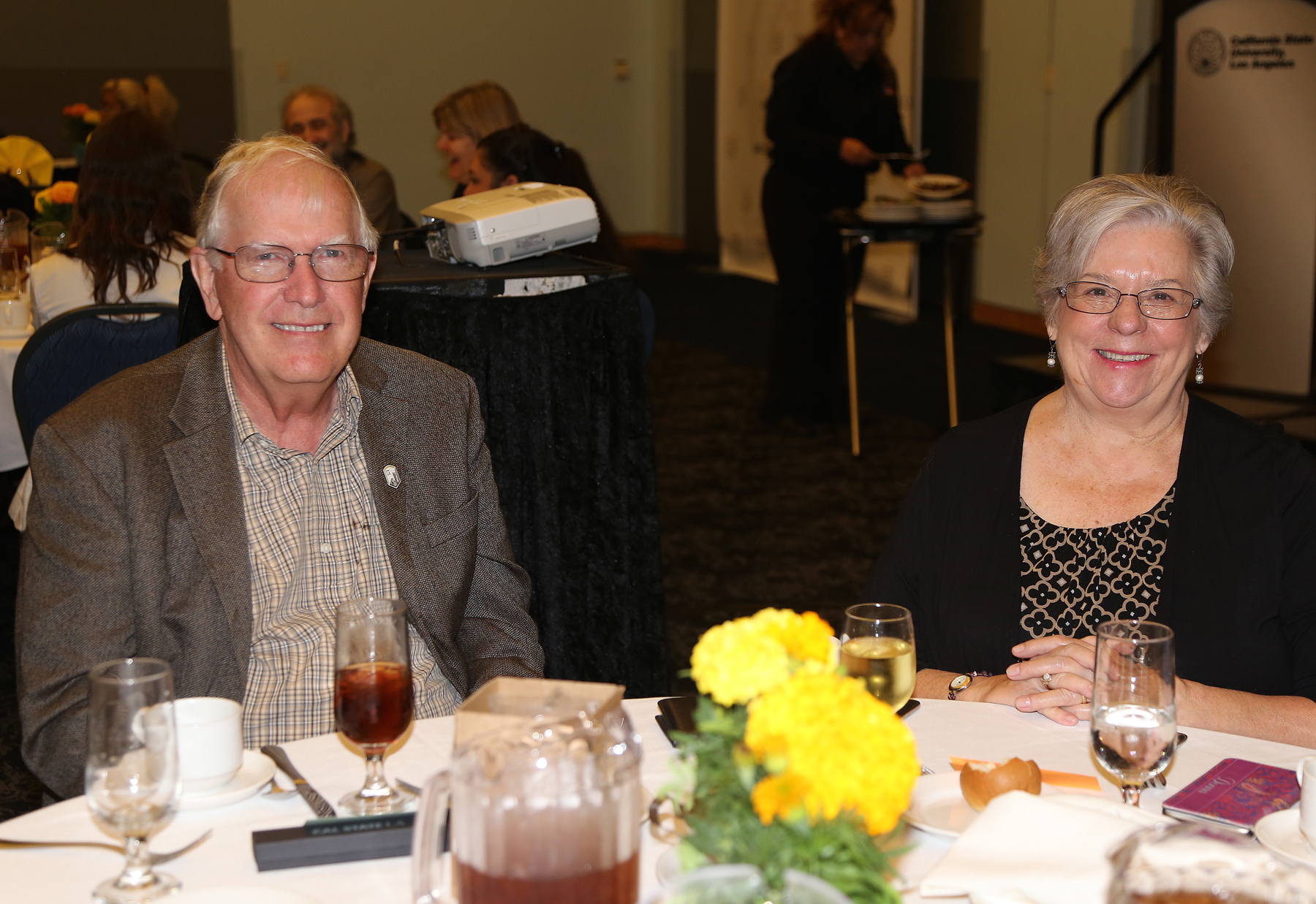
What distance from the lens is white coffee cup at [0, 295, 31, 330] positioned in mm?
3623

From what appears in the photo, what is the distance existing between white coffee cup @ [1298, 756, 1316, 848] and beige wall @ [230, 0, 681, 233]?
10207mm

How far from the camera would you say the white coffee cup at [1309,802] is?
112cm

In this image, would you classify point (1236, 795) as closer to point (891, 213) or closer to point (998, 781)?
point (998, 781)

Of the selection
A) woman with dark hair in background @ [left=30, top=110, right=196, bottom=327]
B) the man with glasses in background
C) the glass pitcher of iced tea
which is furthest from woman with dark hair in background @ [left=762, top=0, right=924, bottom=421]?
the glass pitcher of iced tea

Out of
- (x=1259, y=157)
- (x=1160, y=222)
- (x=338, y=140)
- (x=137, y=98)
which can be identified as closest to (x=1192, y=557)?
(x=1160, y=222)

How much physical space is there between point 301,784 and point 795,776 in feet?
2.19

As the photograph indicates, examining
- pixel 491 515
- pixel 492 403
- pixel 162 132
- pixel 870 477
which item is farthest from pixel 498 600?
pixel 870 477

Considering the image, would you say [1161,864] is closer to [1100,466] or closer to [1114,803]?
[1114,803]

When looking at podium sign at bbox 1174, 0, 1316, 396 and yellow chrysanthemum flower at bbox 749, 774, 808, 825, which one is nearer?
yellow chrysanthemum flower at bbox 749, 774, 808, 825

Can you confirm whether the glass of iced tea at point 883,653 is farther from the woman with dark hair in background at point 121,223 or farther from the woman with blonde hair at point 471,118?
the woman with blonde hair at point 471,118

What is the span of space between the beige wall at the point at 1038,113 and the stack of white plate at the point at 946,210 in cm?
215

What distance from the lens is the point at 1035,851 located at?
1037 mm

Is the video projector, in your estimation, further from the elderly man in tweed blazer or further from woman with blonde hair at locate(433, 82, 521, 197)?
woman with blonde hair at locate(433, 82, 521, 197)

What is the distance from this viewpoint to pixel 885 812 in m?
0.78
